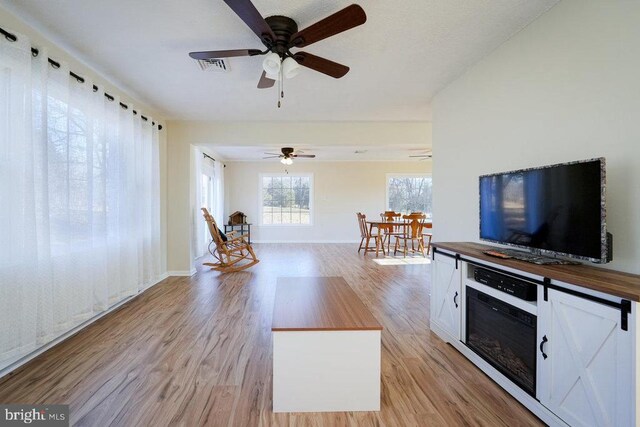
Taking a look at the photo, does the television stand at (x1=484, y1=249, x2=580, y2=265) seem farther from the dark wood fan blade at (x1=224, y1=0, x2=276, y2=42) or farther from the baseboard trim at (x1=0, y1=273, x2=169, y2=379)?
the baseboard trim at (x1=0, y1=273, x2=169, y2=379)

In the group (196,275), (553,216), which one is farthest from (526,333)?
(196,275)

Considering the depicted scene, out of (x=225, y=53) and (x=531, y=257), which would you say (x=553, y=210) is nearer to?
(x=531, y=257)

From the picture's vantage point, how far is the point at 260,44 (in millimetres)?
2322

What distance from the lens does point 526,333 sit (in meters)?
1.57

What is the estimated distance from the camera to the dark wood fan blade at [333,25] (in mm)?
1531

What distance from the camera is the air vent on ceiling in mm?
2518

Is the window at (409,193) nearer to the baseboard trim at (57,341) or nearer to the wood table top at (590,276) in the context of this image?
the wood table top at (590,276)

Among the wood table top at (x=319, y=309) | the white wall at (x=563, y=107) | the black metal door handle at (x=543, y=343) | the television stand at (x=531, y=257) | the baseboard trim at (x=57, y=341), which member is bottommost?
the baseboard trim at (x=57, y=341)

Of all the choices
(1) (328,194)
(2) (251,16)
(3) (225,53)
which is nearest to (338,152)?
(1) (328,194)

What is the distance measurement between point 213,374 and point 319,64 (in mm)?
2390

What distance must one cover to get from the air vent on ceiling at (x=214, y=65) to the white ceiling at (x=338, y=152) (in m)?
3.37

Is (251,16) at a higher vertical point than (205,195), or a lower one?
higher

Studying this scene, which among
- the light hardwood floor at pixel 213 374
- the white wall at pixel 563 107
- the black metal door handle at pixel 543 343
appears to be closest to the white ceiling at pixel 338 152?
the white wall at pixel 563 107

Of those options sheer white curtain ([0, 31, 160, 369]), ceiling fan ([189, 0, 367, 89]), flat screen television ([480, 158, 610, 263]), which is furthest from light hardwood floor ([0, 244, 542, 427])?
ceiling fan ([189, 0, 367, 89])
